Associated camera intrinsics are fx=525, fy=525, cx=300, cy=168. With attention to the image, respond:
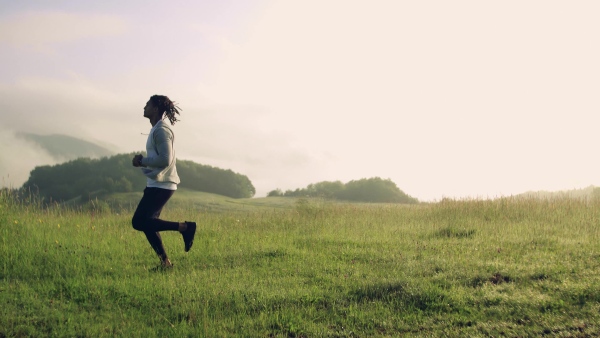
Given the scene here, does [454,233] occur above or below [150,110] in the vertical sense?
below

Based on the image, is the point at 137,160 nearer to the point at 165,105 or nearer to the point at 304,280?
the point at 165,105

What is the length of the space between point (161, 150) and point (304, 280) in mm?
3144

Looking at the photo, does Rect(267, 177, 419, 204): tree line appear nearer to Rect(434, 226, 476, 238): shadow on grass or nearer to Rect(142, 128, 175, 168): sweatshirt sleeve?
Rect(434, 226, 476, 238): shadow on grass

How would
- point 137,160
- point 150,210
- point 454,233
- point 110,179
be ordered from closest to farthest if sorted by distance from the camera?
point 137,160 < point 150,210 < point 454,233 < point 110,179

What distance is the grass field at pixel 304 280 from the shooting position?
6.55m

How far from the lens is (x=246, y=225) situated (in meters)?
15.2

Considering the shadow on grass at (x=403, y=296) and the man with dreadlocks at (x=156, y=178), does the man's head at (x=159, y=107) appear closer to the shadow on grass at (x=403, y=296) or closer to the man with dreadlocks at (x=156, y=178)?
the man with dreadlocks at (x=156, y=178)

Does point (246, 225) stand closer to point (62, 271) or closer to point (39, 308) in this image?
point (62, 271)

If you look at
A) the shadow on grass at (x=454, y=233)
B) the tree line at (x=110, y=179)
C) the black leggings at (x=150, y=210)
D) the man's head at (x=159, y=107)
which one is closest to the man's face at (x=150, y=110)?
the man's head at (x=159, y=107)

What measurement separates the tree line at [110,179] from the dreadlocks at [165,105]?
104ft

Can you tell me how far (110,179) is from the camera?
40781 millimetres

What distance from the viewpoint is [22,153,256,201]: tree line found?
1642 inches

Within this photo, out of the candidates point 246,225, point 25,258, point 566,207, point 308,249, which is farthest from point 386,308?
point 566,207

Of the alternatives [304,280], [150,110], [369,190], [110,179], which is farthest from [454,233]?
[110,179]
